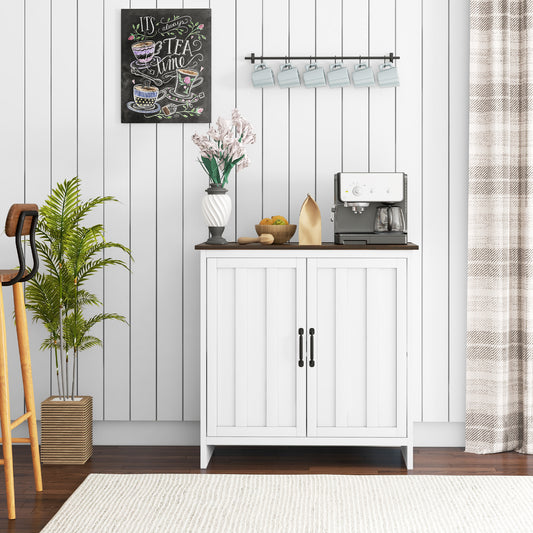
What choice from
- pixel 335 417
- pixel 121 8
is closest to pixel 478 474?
pixel 335 417

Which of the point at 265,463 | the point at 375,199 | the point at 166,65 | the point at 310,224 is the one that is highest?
the point at 166,65

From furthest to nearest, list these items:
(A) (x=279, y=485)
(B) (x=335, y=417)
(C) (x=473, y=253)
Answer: (C) (x=473, y=253) → (B) (x=335, y=417) → (A) (x=279, y=485)

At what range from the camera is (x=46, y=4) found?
3379 mm

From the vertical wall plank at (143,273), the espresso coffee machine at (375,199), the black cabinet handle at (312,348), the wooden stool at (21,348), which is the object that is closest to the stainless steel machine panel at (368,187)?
the espresso coffee machine at (375,199)

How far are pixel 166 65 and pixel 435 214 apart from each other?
163 cm

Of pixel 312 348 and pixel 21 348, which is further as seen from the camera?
pixel 312 348

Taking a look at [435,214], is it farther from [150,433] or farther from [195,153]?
[150,433]

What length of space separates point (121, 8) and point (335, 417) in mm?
2373

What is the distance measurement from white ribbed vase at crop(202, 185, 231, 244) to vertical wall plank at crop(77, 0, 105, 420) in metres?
0.66

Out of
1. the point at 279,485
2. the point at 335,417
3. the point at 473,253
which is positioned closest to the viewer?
the point at 279,485

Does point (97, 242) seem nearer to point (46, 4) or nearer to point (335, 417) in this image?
point (46, 4)

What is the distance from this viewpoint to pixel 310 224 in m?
3.15

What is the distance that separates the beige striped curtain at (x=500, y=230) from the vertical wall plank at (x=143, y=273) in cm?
165

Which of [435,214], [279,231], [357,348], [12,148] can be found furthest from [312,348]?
[12,148]
